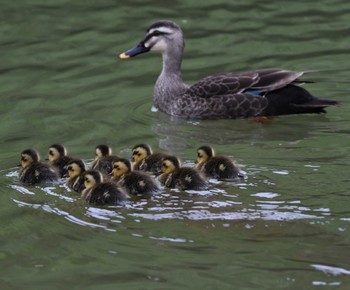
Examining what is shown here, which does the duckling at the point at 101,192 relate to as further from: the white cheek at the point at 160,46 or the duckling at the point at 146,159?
the white cheek at the point at 160,46

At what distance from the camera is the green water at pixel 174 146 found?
6.38m

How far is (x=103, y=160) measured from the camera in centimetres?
818

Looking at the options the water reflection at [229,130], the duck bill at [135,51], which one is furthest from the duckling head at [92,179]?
the duck bill at [135,51]

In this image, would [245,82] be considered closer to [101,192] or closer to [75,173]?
[75,173]

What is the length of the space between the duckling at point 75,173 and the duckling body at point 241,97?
282 centimetres

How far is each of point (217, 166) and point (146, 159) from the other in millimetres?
592

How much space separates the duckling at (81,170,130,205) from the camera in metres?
7.42

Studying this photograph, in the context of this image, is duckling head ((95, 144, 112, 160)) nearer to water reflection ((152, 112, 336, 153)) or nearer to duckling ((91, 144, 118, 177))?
duckling ((91, 144, 118, 177))

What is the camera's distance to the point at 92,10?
13.7 m

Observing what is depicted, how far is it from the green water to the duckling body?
0.49 ft

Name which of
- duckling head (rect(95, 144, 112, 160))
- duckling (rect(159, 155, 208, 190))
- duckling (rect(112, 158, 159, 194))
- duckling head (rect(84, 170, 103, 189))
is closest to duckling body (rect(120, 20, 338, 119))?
duckling head (rect(95, 144, 112, 160))

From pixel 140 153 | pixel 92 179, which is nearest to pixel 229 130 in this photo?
pixel 140 153

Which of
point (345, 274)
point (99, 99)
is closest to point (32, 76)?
point (99, 99)

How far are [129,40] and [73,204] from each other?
17.6 ft
